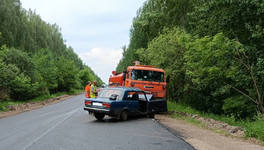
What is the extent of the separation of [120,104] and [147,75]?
4.75m

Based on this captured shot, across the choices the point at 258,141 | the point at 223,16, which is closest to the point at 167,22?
the point at 223,16

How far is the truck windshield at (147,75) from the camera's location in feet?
52.8

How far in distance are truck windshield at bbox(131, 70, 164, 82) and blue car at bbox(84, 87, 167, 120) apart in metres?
2.27

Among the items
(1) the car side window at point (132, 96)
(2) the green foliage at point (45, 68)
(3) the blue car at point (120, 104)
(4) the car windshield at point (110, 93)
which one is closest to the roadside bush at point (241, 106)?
(3) the blue car at point (120, 104)

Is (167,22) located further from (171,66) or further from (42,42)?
(42,42)

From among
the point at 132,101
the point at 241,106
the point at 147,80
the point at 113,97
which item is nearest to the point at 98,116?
the point at 113,97

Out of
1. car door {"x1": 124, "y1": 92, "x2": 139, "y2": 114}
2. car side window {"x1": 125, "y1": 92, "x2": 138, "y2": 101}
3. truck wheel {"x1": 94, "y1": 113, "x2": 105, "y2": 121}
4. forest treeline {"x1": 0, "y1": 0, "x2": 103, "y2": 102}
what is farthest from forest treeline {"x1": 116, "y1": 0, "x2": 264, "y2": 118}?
forest treeline {"x1": 0, "y1": 0, "x2": 103, "y2": 102}

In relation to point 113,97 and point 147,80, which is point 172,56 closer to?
point 147,80

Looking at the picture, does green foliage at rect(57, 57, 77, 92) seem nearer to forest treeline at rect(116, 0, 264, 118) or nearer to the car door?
forest treeline at rect(116, 0, 264, 118)

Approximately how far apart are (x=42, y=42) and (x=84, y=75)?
121 ft

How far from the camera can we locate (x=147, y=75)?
642 inches

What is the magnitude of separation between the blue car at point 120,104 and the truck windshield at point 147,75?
7.43 feet

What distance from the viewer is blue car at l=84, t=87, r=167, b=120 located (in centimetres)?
1168

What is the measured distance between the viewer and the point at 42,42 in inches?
1903
